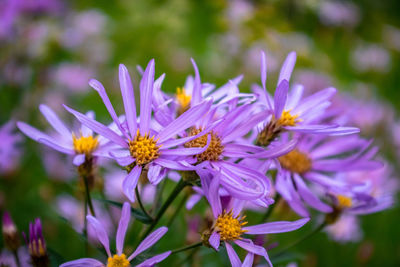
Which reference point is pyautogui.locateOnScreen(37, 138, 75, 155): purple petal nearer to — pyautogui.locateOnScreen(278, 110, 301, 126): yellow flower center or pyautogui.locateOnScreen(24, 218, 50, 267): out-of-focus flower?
pyautogui.locateOnScreen(24, 218, 50, 267): out-of-focus flower

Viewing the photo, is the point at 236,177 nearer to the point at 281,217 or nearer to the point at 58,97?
the point at 281,217

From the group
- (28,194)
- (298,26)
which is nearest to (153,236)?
(28,194)

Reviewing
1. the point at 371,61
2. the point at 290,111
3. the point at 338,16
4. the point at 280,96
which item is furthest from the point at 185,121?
the point at 338,16

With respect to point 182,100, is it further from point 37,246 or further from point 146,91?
point 37,246

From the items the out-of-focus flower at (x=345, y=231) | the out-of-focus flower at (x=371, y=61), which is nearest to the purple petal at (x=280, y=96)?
the out-of-focus flower at (x=345, y=231)

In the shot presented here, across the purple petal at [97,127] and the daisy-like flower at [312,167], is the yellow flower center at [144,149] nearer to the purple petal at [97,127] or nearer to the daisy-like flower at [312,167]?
the purple petal at [97,127]

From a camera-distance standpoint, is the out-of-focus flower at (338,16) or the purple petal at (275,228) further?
the out-of-focus flower at (338,16)

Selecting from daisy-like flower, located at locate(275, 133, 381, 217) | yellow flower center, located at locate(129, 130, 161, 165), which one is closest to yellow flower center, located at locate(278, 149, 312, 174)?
daisy-like flower, located at locate(275, 133, 381, 217)
